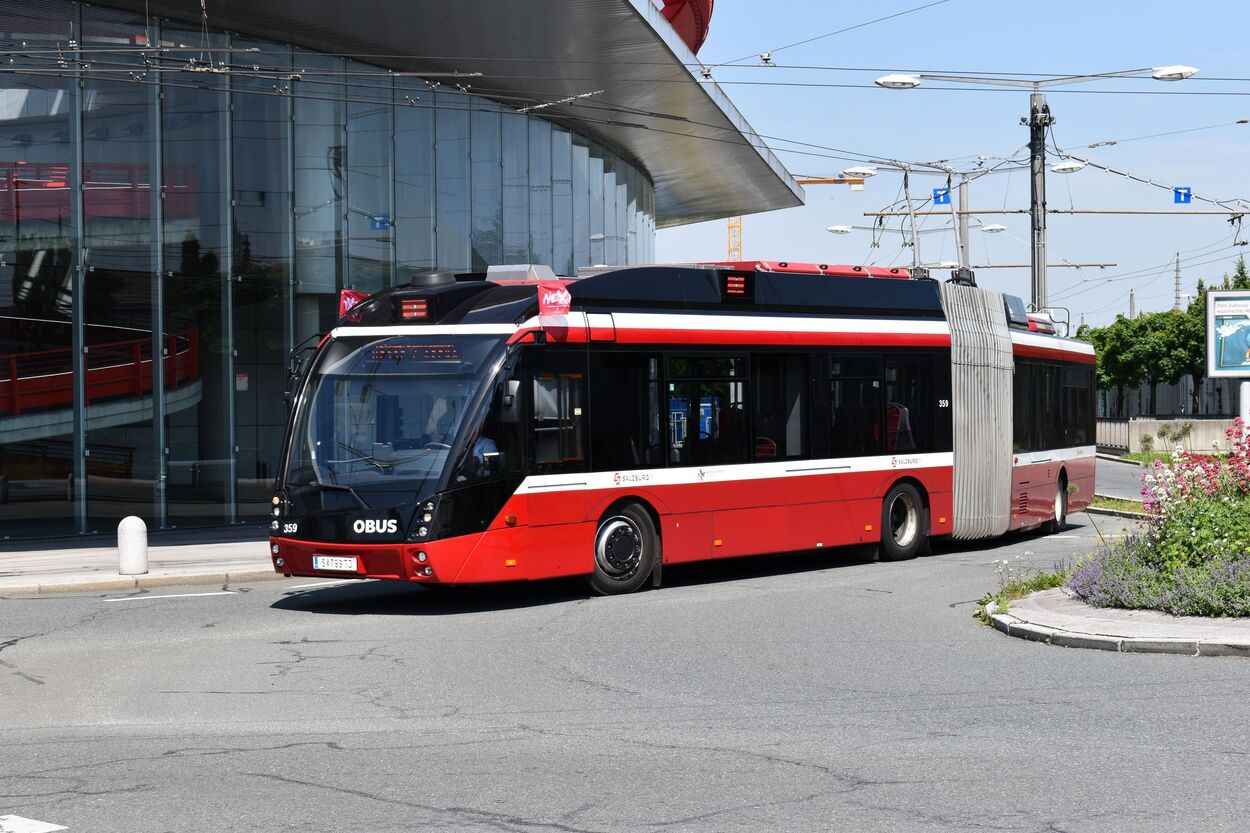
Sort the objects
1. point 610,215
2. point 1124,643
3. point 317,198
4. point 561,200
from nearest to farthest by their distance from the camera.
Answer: point 1124,643, point 317,198, point 561,200, point 610,215

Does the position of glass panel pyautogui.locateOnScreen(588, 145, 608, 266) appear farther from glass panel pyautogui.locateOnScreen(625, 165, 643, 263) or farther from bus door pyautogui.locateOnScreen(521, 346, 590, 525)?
bus door pyautogui.locateOnScreen(521, 346, 590, 525)

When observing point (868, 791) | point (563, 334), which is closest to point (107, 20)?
point (563, 334)

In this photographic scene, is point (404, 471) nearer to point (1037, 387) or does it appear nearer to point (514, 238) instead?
point (1037, 387)

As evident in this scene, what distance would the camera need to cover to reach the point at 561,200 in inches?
1315

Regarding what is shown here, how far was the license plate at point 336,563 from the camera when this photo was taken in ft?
44.2

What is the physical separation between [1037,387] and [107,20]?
15062 mm

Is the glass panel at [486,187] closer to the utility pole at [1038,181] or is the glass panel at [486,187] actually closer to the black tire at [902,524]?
the utility pole at [1038,181]

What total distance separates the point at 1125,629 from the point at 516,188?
2169cm

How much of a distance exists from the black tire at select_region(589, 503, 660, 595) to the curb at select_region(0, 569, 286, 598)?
485 cm

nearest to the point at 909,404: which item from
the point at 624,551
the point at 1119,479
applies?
the point at 624,551

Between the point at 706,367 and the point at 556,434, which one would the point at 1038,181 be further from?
the point at 556,434

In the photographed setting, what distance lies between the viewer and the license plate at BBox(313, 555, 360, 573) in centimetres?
1348

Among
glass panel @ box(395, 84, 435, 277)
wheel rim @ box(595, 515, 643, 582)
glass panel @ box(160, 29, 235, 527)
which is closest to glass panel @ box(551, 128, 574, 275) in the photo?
glass panel @ box(395, 84, 435, 277)

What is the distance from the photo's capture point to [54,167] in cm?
2320
